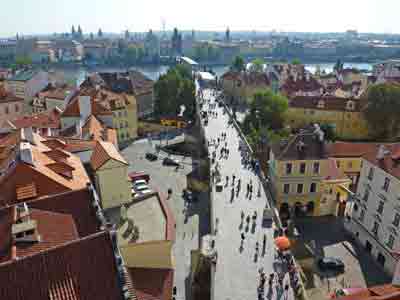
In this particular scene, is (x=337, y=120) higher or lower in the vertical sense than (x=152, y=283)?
higher

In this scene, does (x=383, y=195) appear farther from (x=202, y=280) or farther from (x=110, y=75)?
(x=110, y=75)

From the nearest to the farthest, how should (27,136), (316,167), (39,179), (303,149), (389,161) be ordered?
(39,179), (27,136), (389,161), (316,167), (303,149)

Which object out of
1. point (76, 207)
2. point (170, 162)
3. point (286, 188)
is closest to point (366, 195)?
point (286, 188)

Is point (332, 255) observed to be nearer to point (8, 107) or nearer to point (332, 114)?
point (332, 114)

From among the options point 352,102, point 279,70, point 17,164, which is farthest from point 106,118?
point 279,70

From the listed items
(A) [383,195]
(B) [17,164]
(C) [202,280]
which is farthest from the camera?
(A) [383,195]

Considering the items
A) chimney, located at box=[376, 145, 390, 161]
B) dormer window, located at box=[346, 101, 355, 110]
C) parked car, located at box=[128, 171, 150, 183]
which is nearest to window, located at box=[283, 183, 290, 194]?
chimney, located at box=[376, 145, 390, 161]

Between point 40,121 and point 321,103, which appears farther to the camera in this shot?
point 321,103
